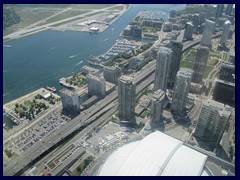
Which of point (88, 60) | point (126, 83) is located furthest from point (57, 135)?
point (88, 60)

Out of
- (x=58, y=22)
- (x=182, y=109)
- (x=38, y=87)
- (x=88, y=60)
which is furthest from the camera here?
(x=58, y=22)

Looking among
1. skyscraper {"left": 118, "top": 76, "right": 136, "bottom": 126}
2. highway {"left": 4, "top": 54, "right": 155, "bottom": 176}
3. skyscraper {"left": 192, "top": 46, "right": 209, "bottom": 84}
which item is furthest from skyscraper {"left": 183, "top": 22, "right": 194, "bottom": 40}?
skyscraper {"left": 118, "top": 76, "right": 136, "bottom": 126}

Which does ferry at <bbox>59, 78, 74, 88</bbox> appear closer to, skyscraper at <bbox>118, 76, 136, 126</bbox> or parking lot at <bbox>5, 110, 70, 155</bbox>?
parking lot at <bbox>5, 110, 70, 155</bbox>

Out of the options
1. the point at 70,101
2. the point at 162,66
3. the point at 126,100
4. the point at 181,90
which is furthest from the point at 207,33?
the point at 70,101

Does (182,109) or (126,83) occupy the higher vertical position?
(126,83)

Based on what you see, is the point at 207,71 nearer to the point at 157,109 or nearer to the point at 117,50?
the point at 157,109
